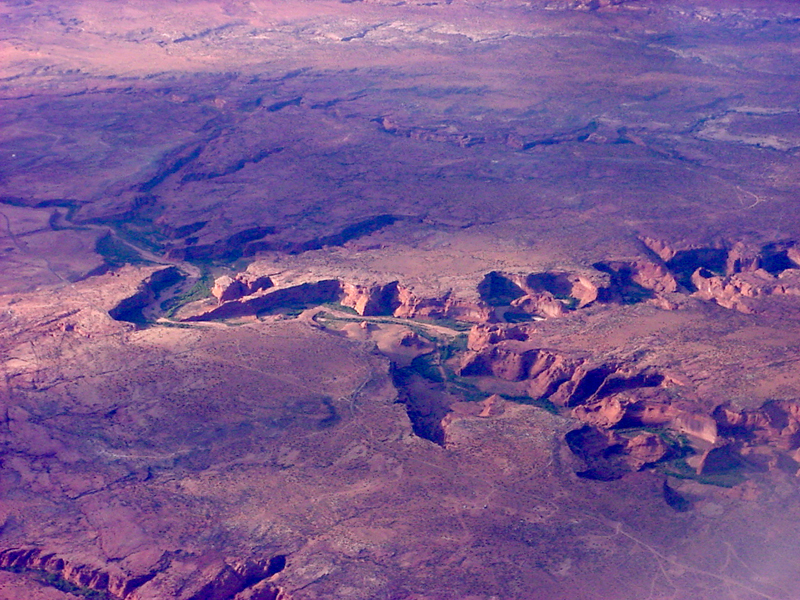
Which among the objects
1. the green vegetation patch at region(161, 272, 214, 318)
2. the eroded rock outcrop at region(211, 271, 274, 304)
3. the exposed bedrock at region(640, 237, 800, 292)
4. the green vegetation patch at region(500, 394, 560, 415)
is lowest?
the green vegetation patch at region(500, 394, 560, 415)

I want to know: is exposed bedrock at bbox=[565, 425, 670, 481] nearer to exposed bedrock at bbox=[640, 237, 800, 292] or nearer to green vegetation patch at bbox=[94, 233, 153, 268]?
exposed bedrock at bbox=[640, 237, 800, 292]

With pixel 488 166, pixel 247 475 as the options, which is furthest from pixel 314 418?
pixel 488 166

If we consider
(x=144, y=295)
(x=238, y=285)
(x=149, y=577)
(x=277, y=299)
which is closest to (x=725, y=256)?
(x=277, y=299)

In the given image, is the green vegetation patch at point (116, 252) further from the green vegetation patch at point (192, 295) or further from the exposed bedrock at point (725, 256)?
the exposed bedrock at point (725, 256)

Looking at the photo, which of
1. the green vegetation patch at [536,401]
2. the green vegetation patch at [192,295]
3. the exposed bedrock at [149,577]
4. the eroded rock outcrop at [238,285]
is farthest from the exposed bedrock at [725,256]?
the exposed bedrock at [149,577]

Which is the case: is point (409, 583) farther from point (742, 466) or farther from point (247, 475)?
point (742, 466)

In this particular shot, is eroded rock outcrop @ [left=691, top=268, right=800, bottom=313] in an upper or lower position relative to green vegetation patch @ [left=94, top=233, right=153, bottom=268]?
lower

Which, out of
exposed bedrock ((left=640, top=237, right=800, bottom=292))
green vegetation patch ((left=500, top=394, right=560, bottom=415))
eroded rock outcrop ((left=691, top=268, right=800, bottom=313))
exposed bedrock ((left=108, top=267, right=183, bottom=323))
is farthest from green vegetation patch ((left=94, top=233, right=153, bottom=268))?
eroded rock outcrop ((left=691, top=268, right=800, bottom=313))

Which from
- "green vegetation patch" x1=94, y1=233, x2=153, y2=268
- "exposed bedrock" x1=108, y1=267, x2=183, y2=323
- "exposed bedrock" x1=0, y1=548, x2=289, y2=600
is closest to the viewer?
"exposed bedrock" x1=0, y1=548, x2=289, y2=600
